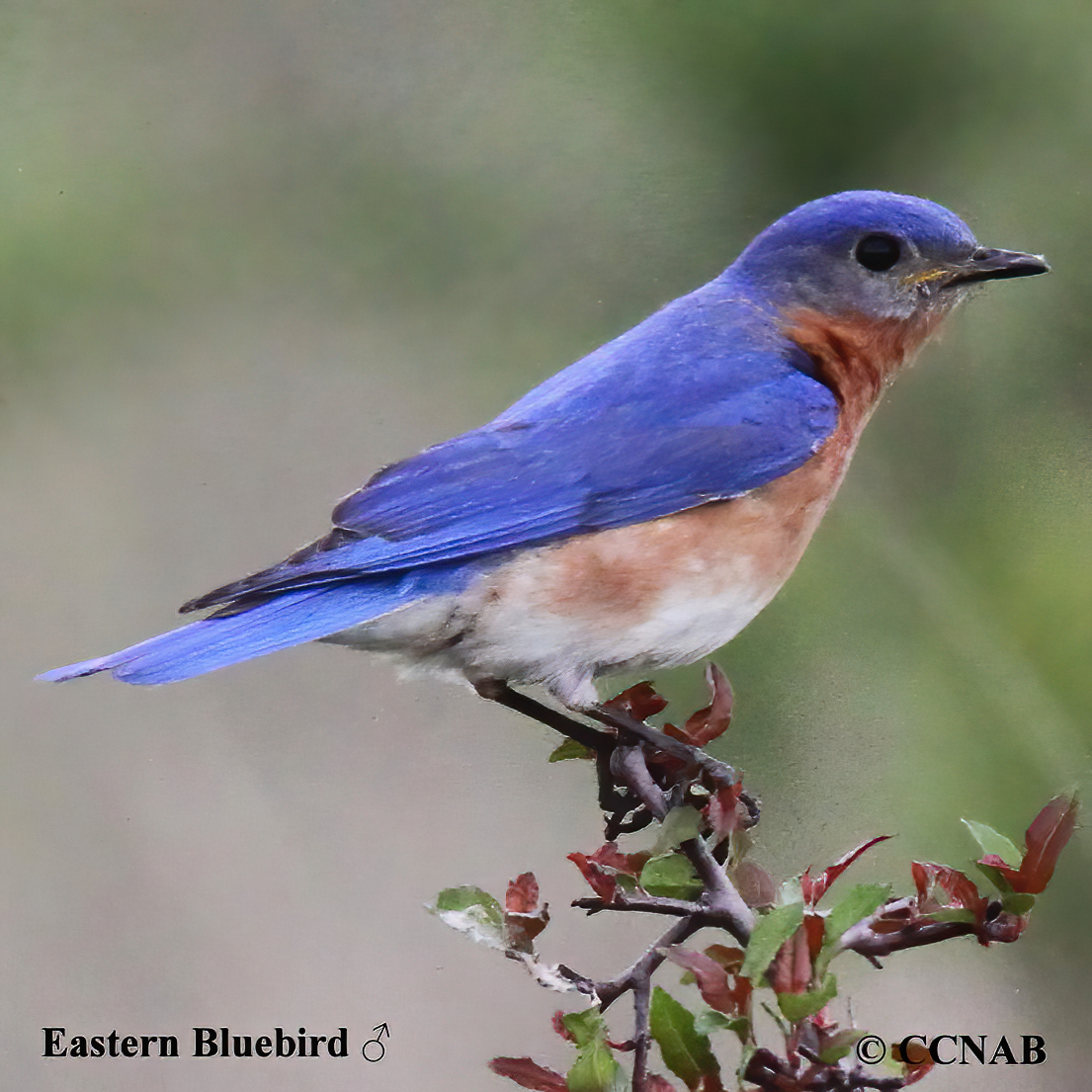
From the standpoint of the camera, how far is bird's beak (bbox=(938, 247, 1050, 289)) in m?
1.87

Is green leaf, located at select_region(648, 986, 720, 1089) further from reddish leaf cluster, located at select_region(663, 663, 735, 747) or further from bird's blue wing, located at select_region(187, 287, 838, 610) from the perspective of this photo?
bird's blue wing, located at select_region(187, 287, 838, 610)

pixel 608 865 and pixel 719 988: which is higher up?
pixel 608 865

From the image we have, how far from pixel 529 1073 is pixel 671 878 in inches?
9.3

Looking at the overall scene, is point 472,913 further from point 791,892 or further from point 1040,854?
point 1040,854

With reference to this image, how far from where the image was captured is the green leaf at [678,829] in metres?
1.30

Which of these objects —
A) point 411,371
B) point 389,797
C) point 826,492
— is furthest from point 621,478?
point 389,797

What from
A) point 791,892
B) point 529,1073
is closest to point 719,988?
point 791,892

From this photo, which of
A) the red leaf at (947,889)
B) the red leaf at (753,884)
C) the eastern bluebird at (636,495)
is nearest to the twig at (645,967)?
the red leaf at (753,884)

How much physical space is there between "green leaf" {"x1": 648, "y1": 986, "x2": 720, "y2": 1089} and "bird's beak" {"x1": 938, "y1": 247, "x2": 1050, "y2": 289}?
1149 mm

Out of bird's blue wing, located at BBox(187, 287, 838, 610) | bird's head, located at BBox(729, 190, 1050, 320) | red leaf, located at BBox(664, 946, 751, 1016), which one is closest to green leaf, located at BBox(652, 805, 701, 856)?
red leaf, located at BBox(664, 946, 751, 1016)

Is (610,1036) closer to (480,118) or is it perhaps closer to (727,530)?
(727,530)

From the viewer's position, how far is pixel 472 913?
4.42ft

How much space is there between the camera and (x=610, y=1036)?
4.24ft

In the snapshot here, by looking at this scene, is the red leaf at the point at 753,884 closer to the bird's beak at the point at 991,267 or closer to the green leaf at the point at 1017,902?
the green leaf at the point at 1017,902
